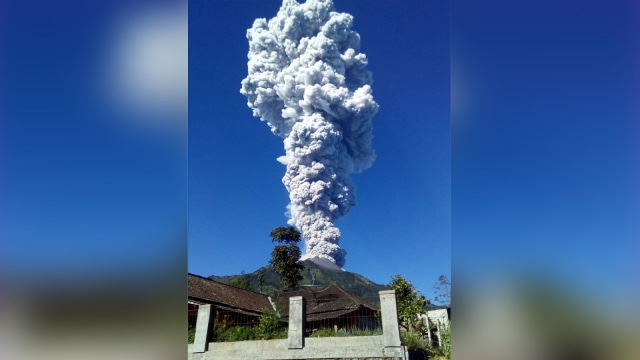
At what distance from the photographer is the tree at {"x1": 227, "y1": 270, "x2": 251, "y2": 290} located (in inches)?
255

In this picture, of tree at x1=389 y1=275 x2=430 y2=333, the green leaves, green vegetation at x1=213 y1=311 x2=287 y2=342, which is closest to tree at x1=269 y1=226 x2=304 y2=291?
the green leaves

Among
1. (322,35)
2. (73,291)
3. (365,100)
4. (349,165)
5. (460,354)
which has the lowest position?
(460,354)

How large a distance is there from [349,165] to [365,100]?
1.12m

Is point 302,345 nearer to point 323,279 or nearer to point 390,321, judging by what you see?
point 390,321

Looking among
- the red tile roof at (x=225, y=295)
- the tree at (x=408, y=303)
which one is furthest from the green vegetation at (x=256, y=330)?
the tree at (x=408, y=303)

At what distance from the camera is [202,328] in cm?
590

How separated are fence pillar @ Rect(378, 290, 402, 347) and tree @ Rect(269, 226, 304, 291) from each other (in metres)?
1.45

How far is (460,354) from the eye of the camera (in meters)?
4.84

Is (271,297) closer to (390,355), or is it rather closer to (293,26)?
(390,355)

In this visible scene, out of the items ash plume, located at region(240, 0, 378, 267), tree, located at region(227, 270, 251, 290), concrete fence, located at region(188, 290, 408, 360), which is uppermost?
ash plume, located at region(240, 0, 378, 267)

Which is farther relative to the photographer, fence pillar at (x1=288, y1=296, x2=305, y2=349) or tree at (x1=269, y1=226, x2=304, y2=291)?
tree at (x1=269, y1=226, x2=304, y2=291)

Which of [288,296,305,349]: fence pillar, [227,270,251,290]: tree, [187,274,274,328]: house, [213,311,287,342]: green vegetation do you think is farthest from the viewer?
[227,270,251,290]: tree

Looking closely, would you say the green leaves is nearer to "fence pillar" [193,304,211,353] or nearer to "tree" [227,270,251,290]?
"tree" [227,270,251,290]

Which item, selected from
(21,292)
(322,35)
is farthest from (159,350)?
(322,35)
